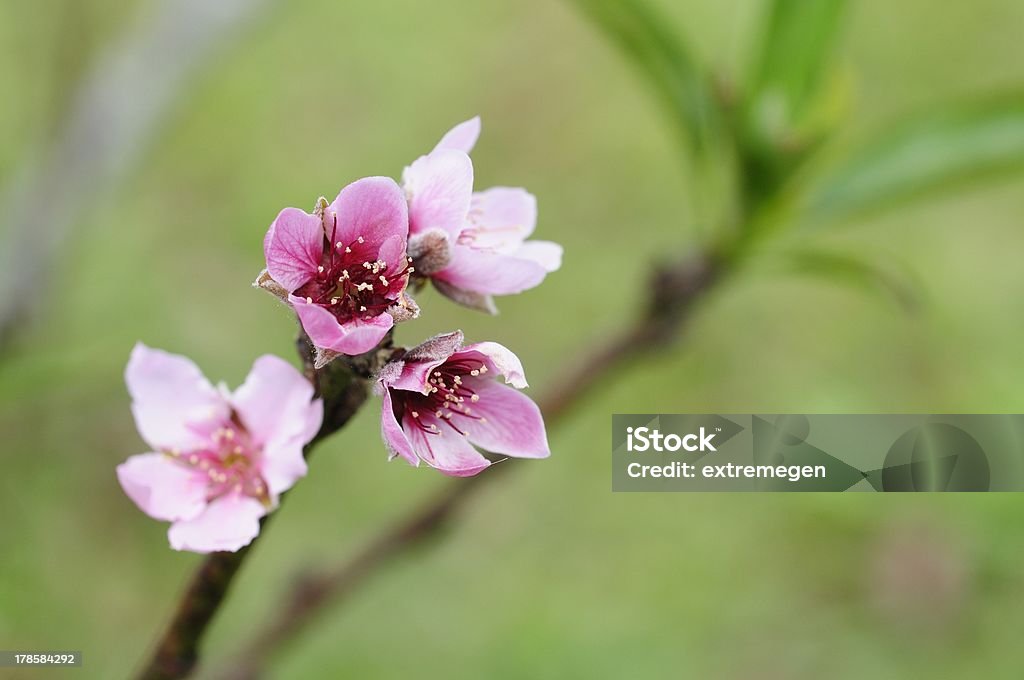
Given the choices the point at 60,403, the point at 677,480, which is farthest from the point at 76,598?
the point at 677,480

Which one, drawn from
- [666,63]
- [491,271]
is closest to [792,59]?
[666,63]

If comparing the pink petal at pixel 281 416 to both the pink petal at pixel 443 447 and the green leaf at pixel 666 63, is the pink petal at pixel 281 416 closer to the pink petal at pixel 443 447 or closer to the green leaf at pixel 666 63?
the pink petal at pixel 443 447

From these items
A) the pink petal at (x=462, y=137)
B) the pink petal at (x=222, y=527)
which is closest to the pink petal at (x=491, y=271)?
the pink petal at (x=462, y=137)

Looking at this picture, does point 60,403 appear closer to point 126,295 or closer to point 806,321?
point 126,295

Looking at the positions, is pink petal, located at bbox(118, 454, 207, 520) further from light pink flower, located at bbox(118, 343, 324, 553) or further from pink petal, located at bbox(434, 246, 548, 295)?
pink petal, located at bbox(434, 246, 548, 295)

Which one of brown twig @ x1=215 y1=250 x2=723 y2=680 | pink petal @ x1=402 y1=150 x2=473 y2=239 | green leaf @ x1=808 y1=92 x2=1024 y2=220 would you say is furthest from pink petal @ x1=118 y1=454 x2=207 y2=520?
green leaf @ x1=808 y1=92 x2=1024 y2=220

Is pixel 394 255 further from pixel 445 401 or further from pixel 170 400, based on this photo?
pixel 170 400
